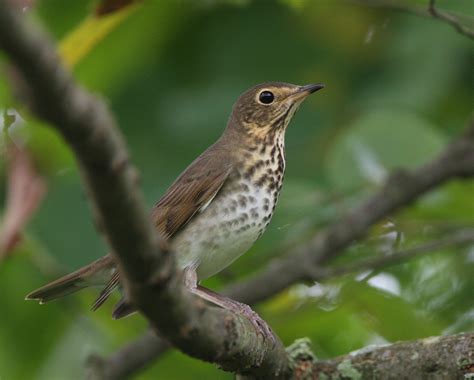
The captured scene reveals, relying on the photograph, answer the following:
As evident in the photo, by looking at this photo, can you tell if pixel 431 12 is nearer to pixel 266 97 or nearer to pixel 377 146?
pixel 266 97

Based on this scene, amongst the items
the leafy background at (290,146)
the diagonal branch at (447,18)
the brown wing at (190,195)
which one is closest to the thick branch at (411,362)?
the brown wing at (190,195)

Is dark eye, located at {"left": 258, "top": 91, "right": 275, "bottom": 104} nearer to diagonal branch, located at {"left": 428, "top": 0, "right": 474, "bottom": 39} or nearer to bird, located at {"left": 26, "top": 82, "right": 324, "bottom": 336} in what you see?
bird, located at {"left": 26, "top": 82, "right": 324, "bottom": 336}

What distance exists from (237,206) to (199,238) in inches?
9.4

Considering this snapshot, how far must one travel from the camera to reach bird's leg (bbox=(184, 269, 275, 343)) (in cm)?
366

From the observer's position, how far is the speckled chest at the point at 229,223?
4441mm

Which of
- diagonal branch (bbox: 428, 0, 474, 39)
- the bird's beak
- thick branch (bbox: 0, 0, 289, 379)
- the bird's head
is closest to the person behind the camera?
thick branch (bbox: 0, 0, 289, 379)

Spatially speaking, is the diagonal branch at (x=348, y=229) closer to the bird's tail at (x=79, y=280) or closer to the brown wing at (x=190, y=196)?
the bird's tail at (x=79, y=280)

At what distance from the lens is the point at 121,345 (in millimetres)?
6172

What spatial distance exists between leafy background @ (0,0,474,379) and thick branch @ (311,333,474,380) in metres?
1.16

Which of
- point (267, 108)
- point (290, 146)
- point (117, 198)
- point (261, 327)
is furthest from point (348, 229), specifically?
point (117, 198)

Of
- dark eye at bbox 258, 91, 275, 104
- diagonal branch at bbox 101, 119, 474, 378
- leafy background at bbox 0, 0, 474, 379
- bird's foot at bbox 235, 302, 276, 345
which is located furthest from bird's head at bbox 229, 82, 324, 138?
bird's foot at bbox 235, 302, 276, 345

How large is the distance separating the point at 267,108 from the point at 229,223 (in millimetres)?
1048

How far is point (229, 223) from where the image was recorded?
445 centimetres

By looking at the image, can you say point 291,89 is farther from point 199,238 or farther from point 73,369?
point 73,369
